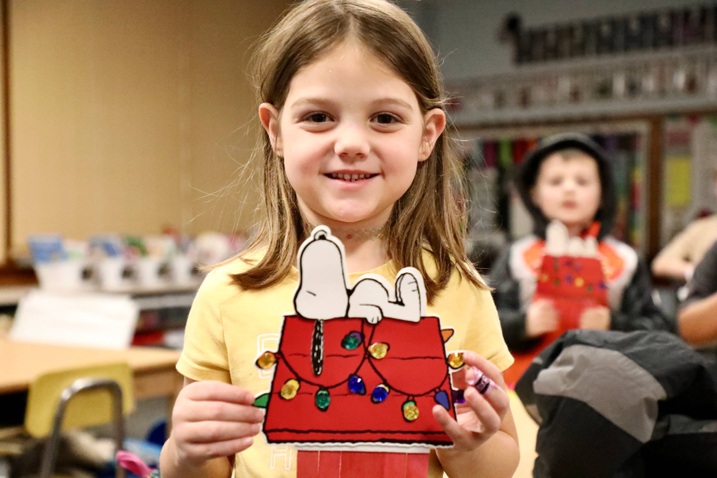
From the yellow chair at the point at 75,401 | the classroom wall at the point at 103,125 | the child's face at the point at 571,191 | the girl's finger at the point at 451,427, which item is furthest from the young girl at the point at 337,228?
the classroom wall at the point at 103,125

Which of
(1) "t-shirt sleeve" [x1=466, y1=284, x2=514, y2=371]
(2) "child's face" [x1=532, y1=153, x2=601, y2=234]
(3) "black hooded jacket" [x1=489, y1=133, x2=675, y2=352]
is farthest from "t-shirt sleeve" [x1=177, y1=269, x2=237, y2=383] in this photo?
(2) "child's face" [x1=532, y1=153, x2=601, y2=234]

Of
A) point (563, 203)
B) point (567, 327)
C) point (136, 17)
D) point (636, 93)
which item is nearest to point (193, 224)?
point (136, 17)

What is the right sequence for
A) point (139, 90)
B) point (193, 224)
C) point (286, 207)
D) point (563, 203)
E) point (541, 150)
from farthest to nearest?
point (193, 224) → point (139, 90) → point (541, 150) → point (563, 203) → point (286, 207)

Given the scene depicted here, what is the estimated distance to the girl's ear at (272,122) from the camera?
739 millimetres

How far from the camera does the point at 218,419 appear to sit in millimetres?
639

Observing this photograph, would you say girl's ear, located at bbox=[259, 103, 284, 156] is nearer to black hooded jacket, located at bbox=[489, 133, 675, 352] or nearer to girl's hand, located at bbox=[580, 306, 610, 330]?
black hooded jacket, located at bbox=[489, 133, 675, 352]

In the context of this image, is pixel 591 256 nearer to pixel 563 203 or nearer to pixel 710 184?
pixel 563 203

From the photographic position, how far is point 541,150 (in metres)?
1.84

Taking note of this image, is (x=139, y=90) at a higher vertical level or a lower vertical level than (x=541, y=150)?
higher

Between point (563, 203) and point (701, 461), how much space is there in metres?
0.82

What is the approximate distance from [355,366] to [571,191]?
1.14 meters

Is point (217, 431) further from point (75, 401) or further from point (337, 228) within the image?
point (75, 401)

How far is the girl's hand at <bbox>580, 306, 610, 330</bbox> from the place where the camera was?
4.43ft

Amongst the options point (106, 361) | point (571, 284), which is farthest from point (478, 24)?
point (571, 284)
